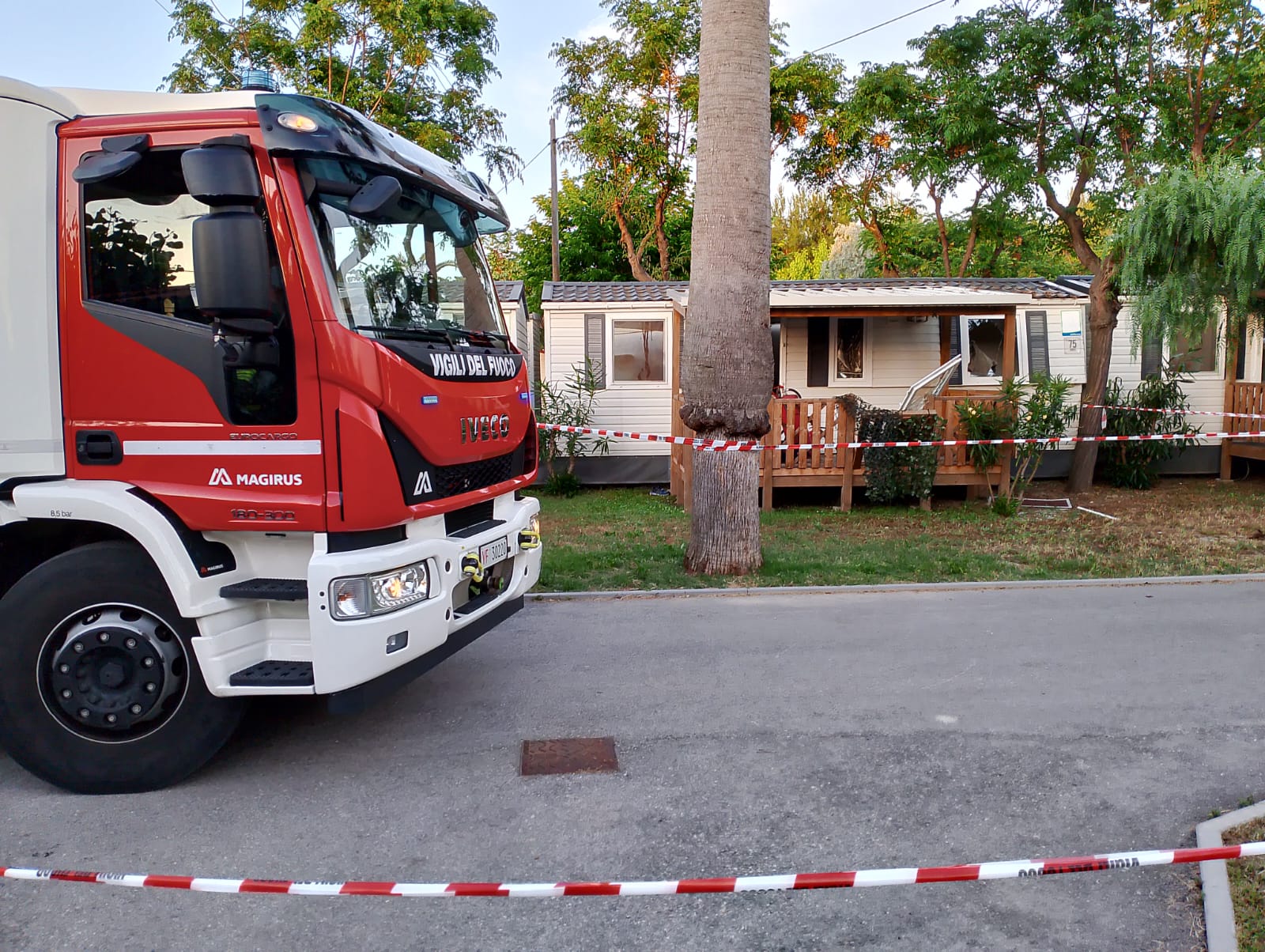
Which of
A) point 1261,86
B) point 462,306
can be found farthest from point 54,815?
point 1261,86

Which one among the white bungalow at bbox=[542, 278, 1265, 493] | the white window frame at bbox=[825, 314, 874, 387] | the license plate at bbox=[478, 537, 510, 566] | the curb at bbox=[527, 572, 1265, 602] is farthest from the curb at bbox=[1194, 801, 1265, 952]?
the white window frame at bbox=[825, 314, 874, 387]

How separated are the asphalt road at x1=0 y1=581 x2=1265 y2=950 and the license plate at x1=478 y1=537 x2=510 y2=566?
860mm

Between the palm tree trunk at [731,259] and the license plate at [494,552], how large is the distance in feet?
10.6

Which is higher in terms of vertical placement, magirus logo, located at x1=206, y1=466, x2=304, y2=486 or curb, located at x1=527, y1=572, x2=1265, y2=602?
magirus logo, located at x1=206, y1=466, x2=304, y2=486

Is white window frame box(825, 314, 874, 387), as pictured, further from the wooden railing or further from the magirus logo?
the magirus logo

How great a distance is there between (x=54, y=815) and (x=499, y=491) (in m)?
2.27

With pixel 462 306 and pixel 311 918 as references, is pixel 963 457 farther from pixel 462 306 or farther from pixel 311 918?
pixel 311 918

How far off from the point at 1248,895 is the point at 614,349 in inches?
462

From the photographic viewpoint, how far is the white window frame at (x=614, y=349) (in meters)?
14.0

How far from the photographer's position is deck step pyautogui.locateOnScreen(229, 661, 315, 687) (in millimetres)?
3693

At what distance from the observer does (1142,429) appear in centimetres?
1371

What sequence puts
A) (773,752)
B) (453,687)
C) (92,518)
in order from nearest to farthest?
(92,518), (773,752), (453,687)

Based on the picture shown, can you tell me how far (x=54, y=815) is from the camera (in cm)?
376

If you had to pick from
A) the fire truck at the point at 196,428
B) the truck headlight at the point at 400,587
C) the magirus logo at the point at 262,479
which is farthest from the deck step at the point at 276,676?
the magirus logo at the point at 262,479
